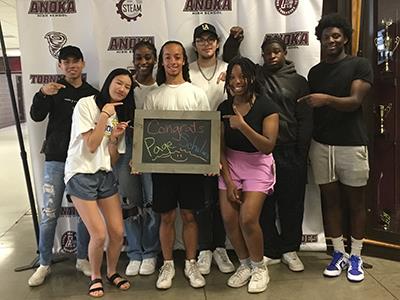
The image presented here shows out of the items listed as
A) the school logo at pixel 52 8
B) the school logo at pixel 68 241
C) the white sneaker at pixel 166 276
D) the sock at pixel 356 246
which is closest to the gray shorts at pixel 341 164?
the sock at pixel 356 246

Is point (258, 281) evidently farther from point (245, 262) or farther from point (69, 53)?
point (69, 53)

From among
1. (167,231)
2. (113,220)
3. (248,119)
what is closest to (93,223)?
(113,220)

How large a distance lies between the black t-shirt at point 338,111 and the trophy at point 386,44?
481 millimetres

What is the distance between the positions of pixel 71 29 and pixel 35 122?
28.4 inches

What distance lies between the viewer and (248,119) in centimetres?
250

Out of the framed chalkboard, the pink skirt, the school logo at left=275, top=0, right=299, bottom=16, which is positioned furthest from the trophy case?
the framed chalkboard

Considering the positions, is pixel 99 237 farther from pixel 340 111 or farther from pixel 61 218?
pixel 340 111

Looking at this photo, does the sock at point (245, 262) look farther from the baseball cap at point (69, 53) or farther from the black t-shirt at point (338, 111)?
the baseball cap at point (69, 53)

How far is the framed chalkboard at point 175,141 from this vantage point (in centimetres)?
256

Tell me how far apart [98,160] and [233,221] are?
35.7 inches

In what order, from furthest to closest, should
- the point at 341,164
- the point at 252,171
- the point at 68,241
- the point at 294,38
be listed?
the point at 68,241 < the point at 294,38 < the point at 341,164 < the point at 252,171

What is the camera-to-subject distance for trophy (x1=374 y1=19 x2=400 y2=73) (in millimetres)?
3082

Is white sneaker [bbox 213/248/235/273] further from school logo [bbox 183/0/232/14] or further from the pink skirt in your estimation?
school logo [bbox 183/0/232/14]

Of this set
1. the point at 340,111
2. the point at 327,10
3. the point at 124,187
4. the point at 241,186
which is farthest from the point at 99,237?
the point at 327,10
